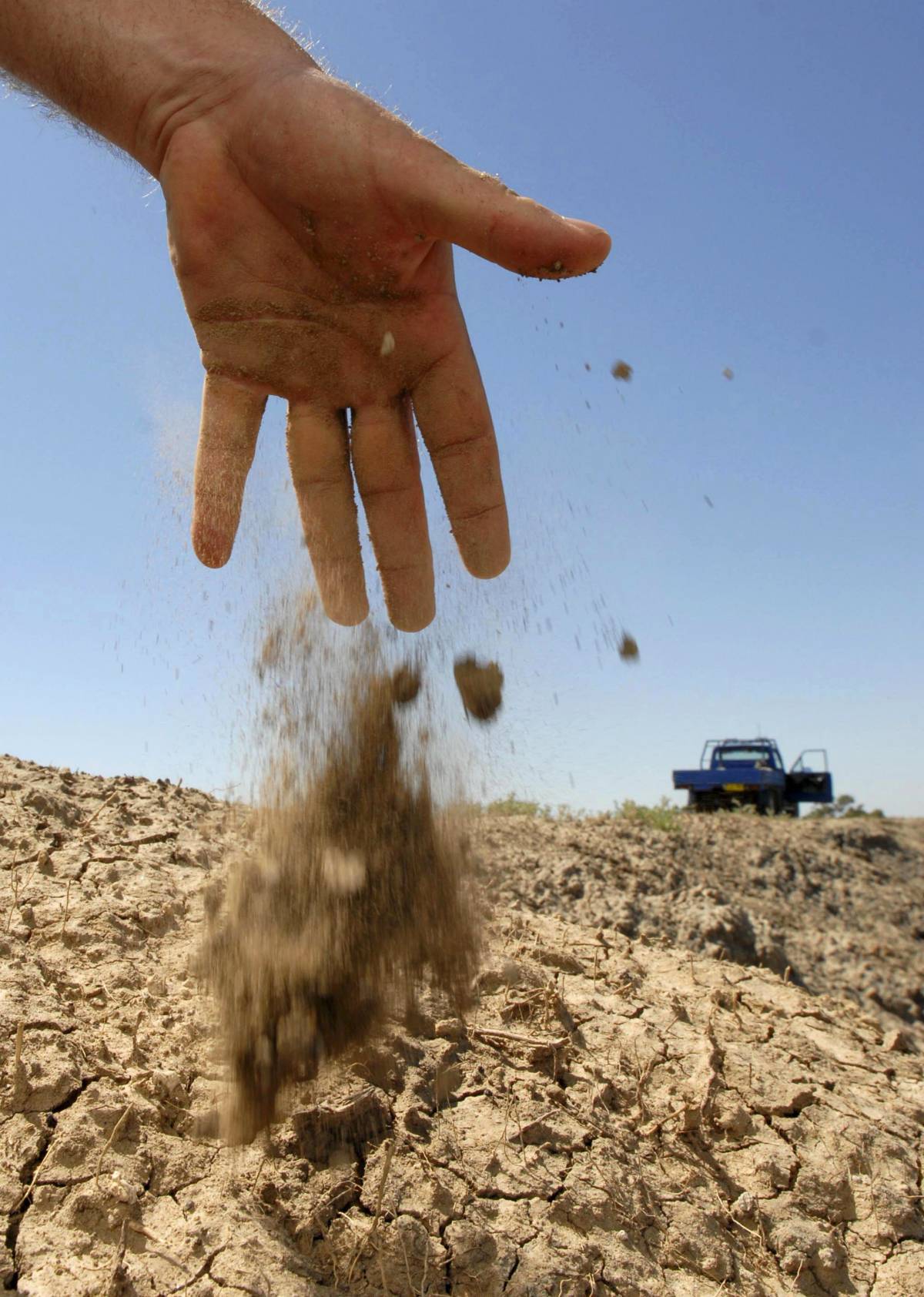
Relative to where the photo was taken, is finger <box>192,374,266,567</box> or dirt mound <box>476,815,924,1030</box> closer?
finger <box>192,374,266,567</box>

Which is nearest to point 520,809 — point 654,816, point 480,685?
point 654,816

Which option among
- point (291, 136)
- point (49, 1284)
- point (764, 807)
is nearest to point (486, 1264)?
point (49, 1284)

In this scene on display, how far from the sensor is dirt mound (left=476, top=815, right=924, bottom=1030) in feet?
21.5

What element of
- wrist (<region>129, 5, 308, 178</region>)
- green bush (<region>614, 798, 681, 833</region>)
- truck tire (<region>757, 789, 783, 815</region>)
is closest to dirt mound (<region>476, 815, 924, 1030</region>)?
green bush (<region>614, 798, 681, 833</region>)

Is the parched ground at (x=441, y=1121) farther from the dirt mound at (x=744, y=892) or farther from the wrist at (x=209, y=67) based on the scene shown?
the wrist at (x=209, y=67)

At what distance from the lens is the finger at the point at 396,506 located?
2787 mm

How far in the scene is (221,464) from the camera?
2.62m

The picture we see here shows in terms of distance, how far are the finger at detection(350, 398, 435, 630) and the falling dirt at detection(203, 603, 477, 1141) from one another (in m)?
0.17

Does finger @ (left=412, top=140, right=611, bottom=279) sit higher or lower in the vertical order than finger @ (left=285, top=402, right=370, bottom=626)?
higher

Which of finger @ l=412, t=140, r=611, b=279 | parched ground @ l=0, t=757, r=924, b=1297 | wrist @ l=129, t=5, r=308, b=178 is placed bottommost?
parched ground @ l=0, t=757, r=924, b=1297

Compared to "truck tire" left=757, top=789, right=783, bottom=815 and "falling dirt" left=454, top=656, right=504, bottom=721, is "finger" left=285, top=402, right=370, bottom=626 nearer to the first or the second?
"falling dirt" left=454, top=656, right=504, bottom=721

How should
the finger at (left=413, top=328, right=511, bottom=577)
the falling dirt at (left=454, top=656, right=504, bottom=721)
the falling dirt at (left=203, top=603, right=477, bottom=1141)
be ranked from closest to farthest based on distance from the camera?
the falling dirt at (left=203, top=603, right=477, bottom=1141), the finger at (left=413, top=328, right=511, bottom=577), the falling dirt at (left=454, top=656, right=504, bottom=721)

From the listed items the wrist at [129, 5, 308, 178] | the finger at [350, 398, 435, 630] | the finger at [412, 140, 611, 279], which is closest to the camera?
the finger at [412, 140, 611, 279]

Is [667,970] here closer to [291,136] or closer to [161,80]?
[291,136]
